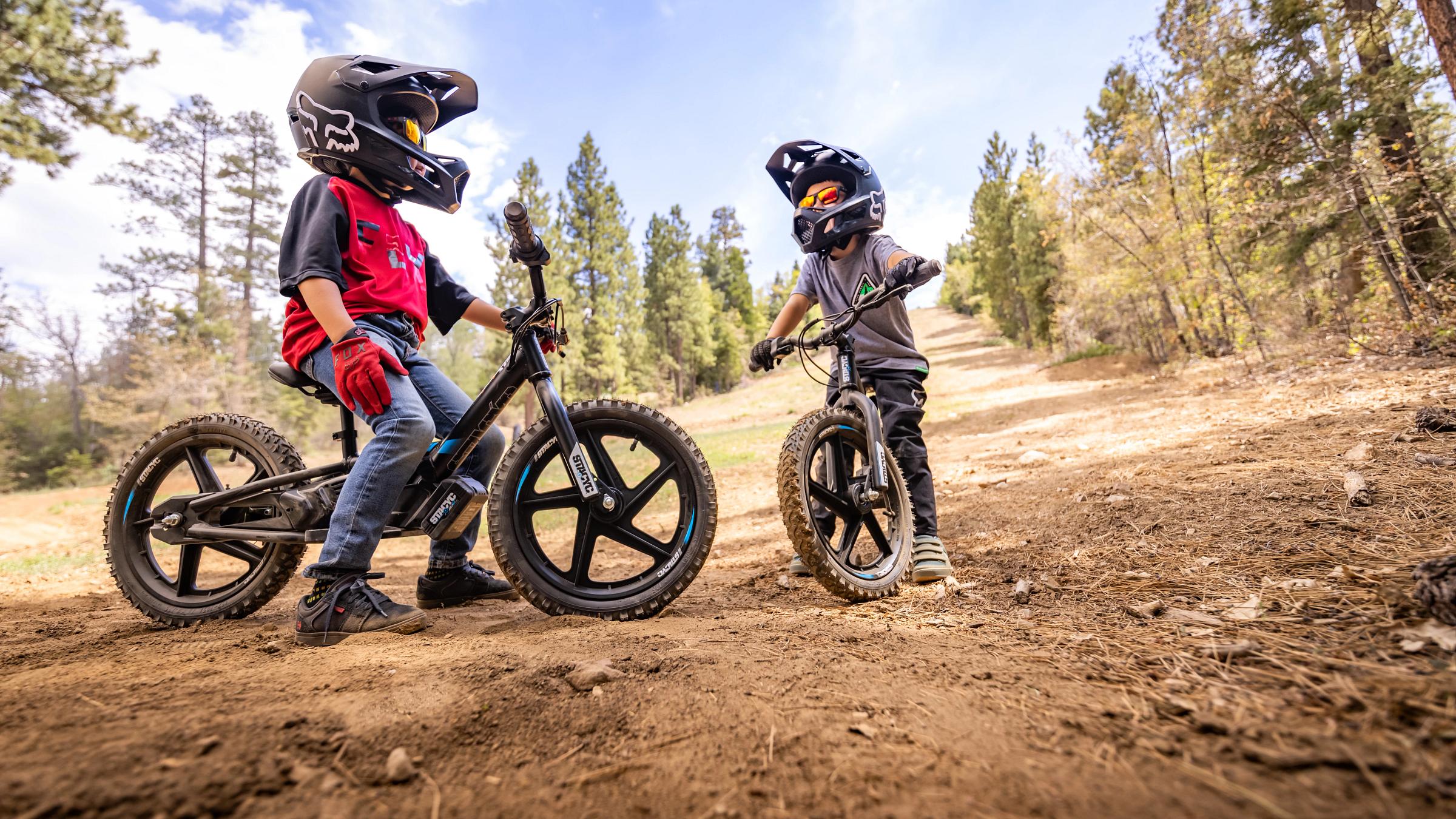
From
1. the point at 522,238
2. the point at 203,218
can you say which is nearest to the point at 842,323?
the point at 522,238

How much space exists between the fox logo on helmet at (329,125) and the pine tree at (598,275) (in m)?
21.3

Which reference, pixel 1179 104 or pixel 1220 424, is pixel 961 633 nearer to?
pixel 1220 424

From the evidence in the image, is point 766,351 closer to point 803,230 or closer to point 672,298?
point 803,230

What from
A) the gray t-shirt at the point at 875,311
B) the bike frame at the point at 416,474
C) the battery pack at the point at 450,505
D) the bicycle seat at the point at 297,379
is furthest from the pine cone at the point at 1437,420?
the bicycle seat at the point at 297,379

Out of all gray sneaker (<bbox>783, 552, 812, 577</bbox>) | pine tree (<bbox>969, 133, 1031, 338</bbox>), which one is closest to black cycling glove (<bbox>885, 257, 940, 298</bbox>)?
gray sneaker (<bbox>783, 552, 812, 577</bbox>)

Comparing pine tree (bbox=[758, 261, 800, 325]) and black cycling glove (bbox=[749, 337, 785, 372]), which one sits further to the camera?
pine tree (bbox=[758, 261, 800, 325])

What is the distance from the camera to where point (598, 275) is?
26.0 metres

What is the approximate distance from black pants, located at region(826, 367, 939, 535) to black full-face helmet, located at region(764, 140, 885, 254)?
0.80 m

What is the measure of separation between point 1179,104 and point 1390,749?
15.3 m

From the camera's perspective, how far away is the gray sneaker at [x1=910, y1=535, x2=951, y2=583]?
2838mm

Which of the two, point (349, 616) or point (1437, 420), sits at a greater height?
point (1437, 420)

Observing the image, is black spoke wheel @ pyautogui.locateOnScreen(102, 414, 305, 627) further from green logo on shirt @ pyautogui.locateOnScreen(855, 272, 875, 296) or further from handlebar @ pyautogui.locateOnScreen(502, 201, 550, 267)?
green logo on shirt @ pyautogui.locateOnScreen(855, 272, 875, 296)

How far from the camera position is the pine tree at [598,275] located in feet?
79.9

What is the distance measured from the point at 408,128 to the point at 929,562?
3.32 metres
